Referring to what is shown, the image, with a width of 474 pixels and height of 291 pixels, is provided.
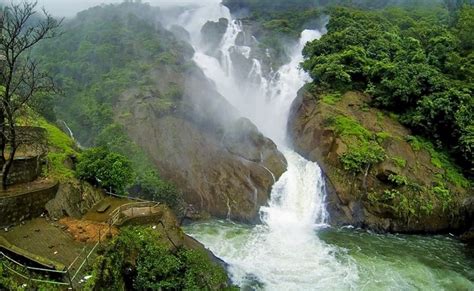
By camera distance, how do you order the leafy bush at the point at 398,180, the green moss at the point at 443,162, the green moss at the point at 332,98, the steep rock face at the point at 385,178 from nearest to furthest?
the steep rock face at the point at 385,178, the leafy bush at the point at 398,180, the green moss at the point at 443,162, the green moss at the point at 332,98

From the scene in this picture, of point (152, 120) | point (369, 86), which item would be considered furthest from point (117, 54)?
point (369, 86)

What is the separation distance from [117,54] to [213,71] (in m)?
9.22

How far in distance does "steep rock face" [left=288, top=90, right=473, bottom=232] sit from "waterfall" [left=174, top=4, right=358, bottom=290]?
3.85 feet

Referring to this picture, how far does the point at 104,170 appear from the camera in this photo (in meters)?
17.4

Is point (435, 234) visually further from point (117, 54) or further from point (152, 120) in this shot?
point (117, 54)

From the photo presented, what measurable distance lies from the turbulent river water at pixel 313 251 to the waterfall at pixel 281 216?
0.04m

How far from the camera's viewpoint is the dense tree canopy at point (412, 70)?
26.0 metres

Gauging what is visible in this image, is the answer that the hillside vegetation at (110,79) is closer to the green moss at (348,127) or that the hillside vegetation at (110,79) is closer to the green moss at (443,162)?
the green moss at (348,127)

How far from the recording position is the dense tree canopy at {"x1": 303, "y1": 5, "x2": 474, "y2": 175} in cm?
2595

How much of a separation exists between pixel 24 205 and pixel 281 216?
13.8 m

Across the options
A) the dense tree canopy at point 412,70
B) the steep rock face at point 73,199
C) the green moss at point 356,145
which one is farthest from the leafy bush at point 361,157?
the steep rock face at point 73,199

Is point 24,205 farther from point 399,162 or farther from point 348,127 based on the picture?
point 399,162

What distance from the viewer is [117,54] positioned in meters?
39.8

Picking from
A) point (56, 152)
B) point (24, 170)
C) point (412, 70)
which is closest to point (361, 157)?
point (412, 70)
